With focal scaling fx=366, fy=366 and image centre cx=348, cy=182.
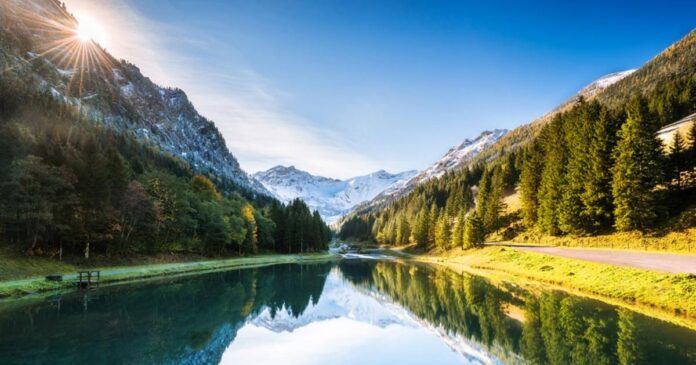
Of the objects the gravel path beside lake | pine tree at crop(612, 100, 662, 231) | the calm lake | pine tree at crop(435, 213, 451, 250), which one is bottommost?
the calm lake

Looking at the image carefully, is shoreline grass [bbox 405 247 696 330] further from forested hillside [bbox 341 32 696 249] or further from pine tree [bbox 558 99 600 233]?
forested hillside [bbox 341 32 696 249]

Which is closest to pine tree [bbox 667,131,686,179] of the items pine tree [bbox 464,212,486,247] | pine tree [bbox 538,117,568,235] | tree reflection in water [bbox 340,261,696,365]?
pine tree [bbox 538,117,568,235]

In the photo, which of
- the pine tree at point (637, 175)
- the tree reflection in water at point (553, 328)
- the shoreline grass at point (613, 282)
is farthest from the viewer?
the pine tree at point (637, 175)

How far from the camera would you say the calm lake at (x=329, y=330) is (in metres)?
16.4

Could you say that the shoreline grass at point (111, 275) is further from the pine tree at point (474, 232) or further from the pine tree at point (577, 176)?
the pine tree at point (577, 176)

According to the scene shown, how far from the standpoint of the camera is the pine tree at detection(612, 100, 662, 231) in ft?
140

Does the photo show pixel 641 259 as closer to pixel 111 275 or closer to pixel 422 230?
pixel 111 275

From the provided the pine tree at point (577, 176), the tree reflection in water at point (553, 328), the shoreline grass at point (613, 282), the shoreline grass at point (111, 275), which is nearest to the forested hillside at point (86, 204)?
the shoreline grass at point (111, 275)

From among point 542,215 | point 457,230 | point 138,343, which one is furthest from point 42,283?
point 457,230

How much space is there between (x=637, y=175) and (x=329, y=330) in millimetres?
41220

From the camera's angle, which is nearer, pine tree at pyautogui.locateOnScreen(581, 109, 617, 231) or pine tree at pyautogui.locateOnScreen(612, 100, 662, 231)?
pine tree at pyautogui.locateOnScreen(612, 100, 662, 231)

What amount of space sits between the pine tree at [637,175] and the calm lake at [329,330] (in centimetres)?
1812

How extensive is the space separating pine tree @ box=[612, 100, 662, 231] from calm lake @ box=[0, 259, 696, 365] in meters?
18.1

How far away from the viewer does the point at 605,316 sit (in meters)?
23.4
